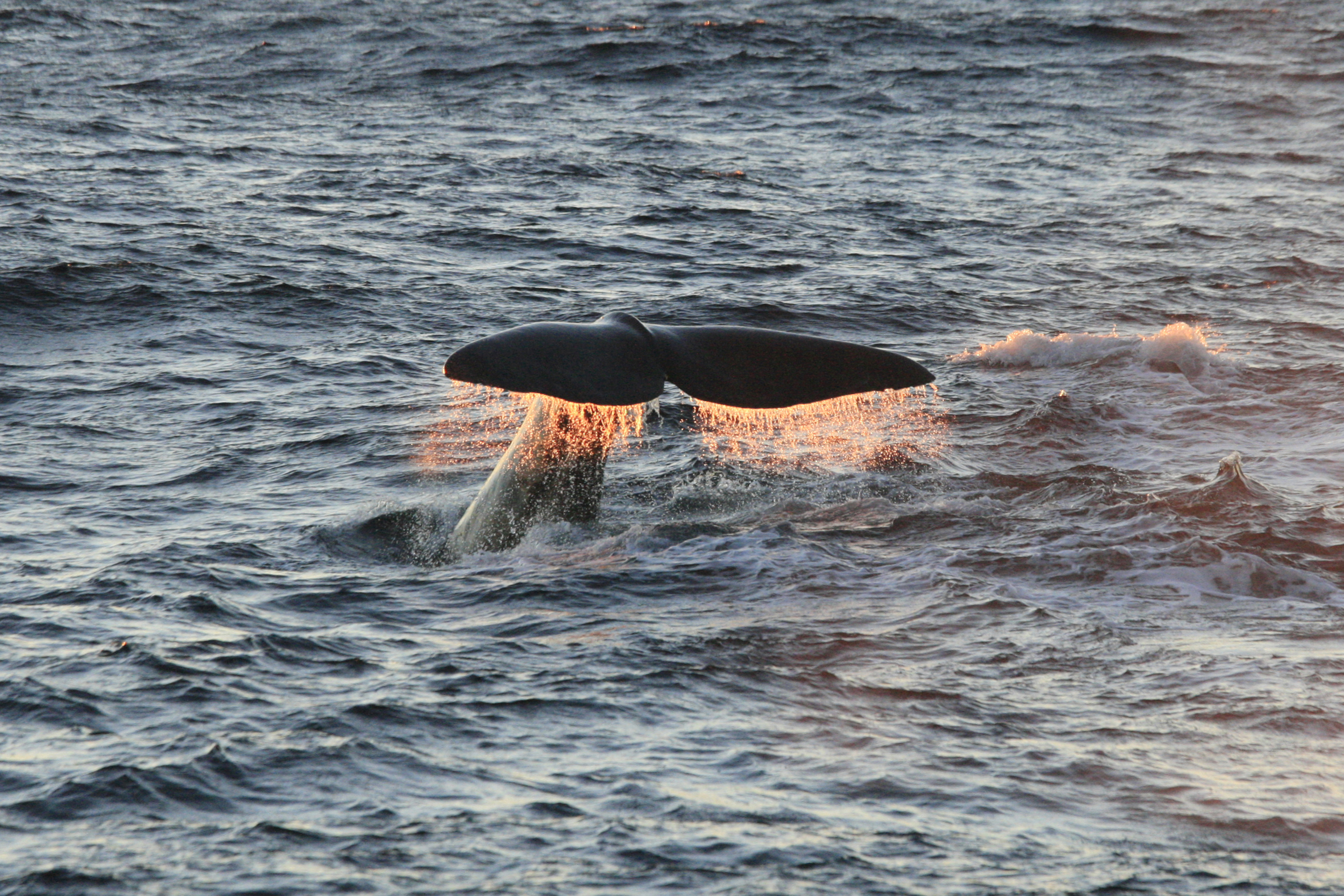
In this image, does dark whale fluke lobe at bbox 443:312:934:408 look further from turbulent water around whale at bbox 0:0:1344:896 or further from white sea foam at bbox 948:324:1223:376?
white sea foam at bbox 948:324:1223:376

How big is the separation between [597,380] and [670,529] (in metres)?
2.18

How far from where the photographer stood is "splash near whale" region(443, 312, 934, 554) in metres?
6.98

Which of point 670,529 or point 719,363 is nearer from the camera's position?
point 719,363

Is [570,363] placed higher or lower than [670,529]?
higher

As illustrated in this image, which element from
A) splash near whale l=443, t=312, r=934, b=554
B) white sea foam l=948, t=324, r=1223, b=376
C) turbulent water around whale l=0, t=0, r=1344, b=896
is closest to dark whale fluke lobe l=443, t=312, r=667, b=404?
splash near whale l=443, t=312, r=934, b=554

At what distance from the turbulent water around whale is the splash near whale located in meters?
0.28

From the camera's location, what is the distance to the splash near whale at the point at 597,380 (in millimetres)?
6980

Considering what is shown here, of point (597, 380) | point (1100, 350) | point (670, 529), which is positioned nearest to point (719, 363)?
point (597, 380)

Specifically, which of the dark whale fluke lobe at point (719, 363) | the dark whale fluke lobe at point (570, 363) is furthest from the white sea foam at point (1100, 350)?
the dark whale fluke lobe at point (570, 363)

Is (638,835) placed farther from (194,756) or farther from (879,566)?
(879,566)

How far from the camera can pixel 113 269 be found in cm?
1641

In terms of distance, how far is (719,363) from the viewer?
25.7 feet

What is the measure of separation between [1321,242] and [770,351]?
611 inches

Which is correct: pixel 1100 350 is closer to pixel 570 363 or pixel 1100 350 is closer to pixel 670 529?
pixel 670 529
